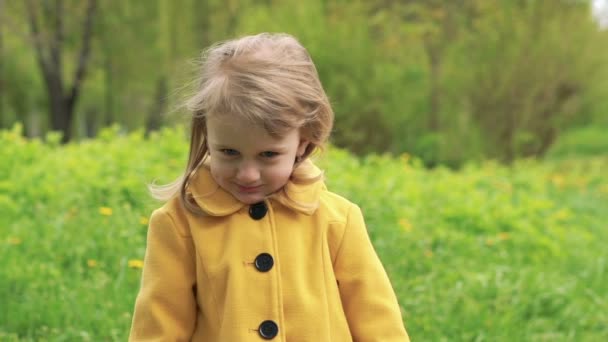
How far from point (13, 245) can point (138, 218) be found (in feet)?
2.14

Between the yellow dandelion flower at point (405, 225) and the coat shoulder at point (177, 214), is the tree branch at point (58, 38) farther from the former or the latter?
the coat shoulder at point (177, 214)

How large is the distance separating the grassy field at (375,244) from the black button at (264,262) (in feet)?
2.38

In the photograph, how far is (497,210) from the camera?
5379 mm

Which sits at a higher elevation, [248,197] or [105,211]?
[248,197]

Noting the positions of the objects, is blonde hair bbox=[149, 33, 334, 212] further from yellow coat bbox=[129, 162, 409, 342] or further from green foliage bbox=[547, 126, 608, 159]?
green foliage bbox=[547, 126, 608, 159]

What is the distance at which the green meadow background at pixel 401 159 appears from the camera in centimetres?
360

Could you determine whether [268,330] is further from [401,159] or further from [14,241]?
[401,159]

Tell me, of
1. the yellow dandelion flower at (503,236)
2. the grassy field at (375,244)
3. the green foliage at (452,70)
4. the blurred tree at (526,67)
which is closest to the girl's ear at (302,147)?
the grassy field at (375,244)

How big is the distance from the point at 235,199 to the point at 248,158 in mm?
162

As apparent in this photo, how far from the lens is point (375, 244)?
4297mm

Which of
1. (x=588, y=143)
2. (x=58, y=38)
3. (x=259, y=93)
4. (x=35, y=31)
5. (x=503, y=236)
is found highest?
(x=259, y=93)

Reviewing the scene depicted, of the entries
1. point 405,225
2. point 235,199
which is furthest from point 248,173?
point 405,225

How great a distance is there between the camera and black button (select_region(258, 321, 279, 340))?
1806 millimetres

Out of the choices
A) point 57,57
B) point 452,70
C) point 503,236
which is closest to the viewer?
point 503,236
